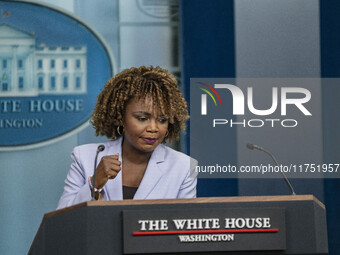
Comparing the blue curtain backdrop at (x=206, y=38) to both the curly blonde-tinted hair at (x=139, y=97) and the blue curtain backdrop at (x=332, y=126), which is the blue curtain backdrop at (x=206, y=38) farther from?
the curly blonde-tinted hair at (x=139, y=97)

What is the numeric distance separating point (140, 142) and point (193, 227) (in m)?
0.87

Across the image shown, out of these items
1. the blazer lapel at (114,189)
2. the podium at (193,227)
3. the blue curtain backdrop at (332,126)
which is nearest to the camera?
the podium at (193,227)

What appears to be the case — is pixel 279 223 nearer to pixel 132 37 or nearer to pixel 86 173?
pixel 86 173

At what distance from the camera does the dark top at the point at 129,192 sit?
11.1 ft

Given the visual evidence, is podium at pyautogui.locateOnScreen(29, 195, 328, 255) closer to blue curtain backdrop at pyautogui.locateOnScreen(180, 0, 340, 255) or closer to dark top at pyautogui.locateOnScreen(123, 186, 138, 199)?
dark top at pyautogui.locateOnScreen(123, 186, 138, 199)

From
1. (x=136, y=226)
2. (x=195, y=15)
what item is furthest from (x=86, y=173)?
Result: (x=195, y=15)

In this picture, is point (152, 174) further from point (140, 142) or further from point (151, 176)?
point (140, 142)

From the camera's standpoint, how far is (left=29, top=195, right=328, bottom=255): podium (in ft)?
8.36

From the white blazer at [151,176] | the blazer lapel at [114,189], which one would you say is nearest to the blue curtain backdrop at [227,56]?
the white blazer at [151,176]

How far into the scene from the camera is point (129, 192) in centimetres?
339

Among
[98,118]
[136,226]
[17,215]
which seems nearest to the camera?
[136,226]

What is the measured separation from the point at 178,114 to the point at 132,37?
6.15 feet

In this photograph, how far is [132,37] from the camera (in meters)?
5.16

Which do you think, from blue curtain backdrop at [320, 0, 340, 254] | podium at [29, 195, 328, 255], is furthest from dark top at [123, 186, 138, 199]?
blue curtain backdrop at [320, 0, 340, 254]
